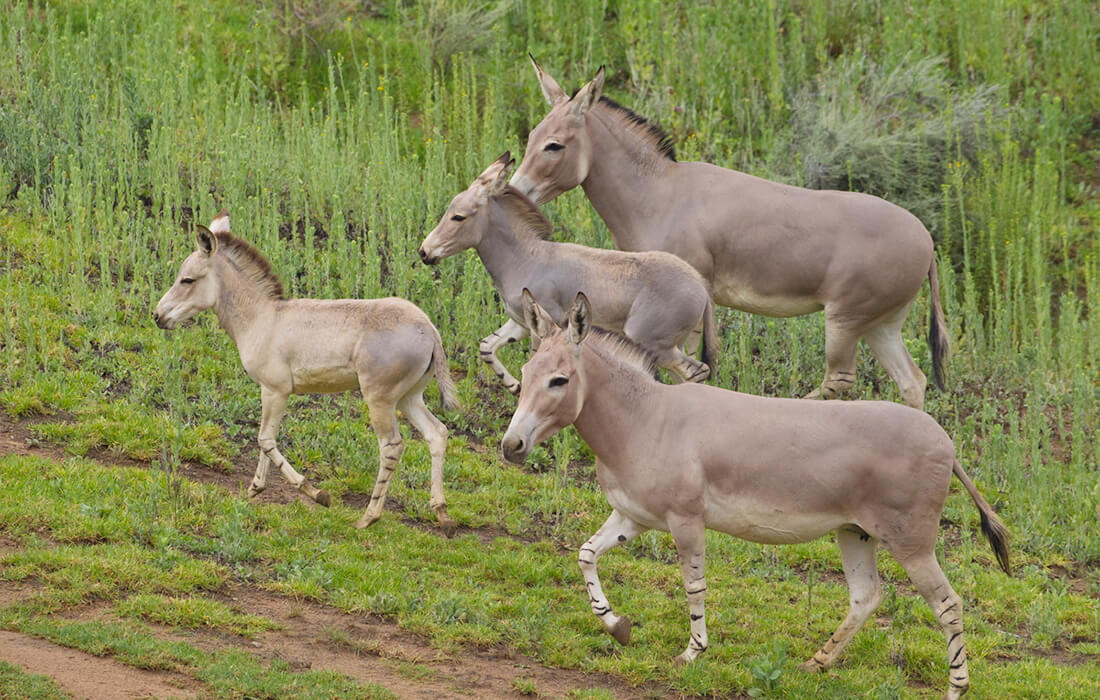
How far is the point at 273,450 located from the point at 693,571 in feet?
11.6

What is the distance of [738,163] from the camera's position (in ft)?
59.8

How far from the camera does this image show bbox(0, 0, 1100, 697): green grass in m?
8.96

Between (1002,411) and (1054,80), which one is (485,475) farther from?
(1054,80)

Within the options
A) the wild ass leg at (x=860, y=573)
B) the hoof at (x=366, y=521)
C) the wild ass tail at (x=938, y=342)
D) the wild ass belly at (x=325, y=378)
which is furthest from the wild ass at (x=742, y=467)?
the wild ass tail at (x=938, y=342)

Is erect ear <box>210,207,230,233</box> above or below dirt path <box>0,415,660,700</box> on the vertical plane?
above

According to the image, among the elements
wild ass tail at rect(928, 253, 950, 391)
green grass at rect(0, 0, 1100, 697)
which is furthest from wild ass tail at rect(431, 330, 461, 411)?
wild ass tail at rect(928, 253, 950, 391)

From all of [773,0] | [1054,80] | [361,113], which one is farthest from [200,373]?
[1054,80]

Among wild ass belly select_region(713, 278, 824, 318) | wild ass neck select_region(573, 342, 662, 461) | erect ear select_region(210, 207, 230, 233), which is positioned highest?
erect ear select_region(210, 207, 230, 233)

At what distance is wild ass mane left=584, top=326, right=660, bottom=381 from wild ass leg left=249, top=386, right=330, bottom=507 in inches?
109

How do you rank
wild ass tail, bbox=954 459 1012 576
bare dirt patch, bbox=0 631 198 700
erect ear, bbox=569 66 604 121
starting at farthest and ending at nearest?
erect ear, bbox=569 66 604 121, wild ass tail, bbox=954 459 1012 576, bare dirt patch, bbox=0 631 198 700

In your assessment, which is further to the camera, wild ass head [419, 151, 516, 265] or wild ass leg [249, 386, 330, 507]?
wild ass head [419, 151, 516, 265]

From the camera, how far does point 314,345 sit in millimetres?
9695

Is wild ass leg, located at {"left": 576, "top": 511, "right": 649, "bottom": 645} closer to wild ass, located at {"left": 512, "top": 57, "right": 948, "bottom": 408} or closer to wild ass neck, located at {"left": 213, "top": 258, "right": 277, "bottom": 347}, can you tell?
wild ass neck, located at {"left": 213, "top": 258, "right": 277, "bottom": 347}

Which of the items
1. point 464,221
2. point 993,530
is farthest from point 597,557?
point 464,221
